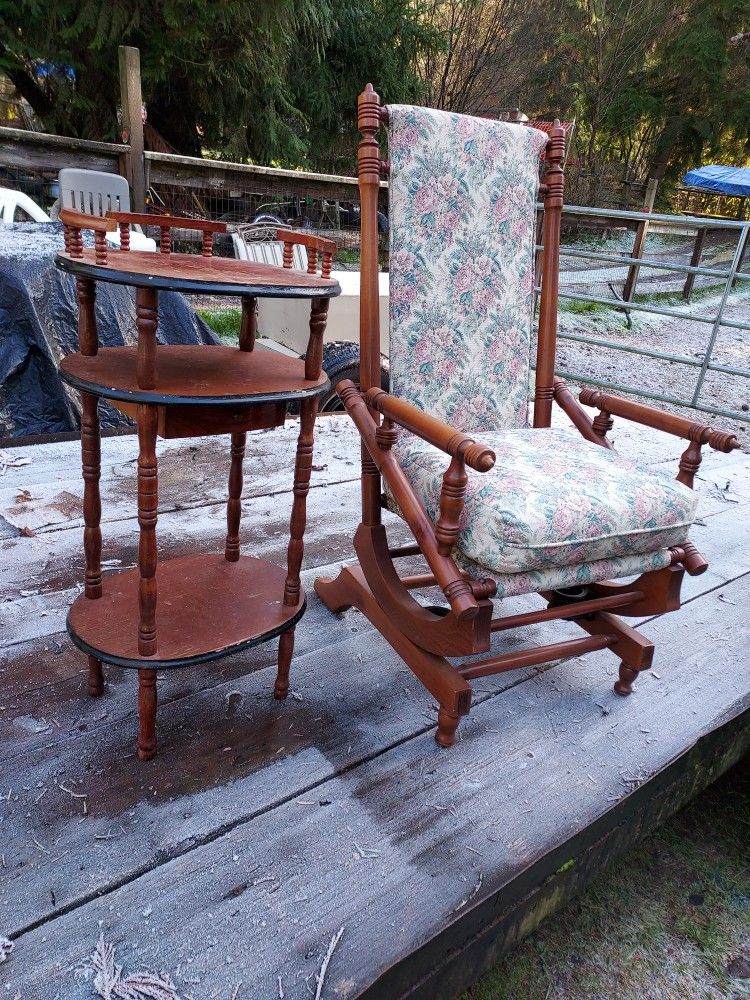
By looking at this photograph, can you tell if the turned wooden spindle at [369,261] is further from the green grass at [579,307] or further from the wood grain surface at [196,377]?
the green grass at [579,307]

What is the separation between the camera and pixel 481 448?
44.3 inches

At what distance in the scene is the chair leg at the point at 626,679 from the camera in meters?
1.57

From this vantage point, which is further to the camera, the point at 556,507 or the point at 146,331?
the point at 556,507

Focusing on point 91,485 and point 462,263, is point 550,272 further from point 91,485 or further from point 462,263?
point 91,485

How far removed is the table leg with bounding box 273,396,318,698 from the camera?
131 cm

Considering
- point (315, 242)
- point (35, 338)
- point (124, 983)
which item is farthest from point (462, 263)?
point (35, 338)

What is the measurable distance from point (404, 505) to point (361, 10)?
31.9ft

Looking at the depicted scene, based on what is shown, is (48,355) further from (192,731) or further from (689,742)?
(689,742)

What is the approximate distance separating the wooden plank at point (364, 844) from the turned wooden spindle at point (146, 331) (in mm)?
709

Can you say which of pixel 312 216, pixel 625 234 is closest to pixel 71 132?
pixel 312 216

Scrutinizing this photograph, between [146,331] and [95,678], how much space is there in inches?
29.4

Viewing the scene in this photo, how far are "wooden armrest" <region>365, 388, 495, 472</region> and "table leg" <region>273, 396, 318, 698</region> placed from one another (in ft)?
0.50

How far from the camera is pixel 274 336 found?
3748mm

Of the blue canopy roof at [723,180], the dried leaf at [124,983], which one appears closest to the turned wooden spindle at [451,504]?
the dried leaf at [124,983]
